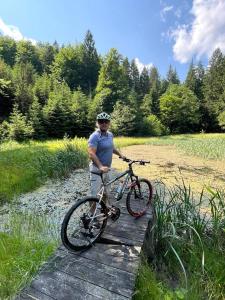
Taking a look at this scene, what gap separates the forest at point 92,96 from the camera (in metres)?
24.1

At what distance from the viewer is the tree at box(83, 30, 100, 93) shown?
5275cm

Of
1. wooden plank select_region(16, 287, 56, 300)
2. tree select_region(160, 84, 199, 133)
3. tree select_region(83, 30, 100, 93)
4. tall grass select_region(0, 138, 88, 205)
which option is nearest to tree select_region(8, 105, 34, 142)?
tall grass select_region(0, 138, 88, 205)

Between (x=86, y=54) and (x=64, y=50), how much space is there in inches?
174

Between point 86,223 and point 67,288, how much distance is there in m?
0.82

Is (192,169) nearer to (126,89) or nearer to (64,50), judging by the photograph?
(126,89)

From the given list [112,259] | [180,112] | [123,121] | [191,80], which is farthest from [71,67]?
[112,259]

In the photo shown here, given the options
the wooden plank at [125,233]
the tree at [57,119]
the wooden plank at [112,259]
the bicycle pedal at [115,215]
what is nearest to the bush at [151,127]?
→ the tree at [57,119]

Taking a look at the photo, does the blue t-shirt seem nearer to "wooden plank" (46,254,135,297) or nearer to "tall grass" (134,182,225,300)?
"tall grass" (134,182,225,300)

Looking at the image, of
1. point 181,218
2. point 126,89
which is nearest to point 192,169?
point 181,218

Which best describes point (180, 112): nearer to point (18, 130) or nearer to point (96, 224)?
point (18, 130)

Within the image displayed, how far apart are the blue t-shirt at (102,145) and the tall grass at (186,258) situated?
1075mm

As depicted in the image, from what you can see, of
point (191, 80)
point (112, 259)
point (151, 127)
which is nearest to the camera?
point (112, 259)

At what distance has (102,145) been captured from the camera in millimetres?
3799

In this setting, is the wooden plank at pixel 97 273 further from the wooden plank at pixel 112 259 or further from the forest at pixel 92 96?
the forest at pixel 92 96
